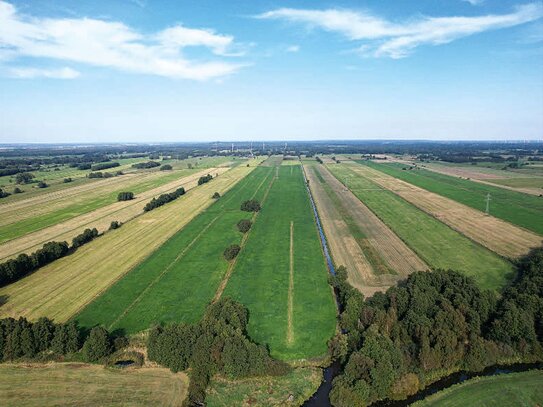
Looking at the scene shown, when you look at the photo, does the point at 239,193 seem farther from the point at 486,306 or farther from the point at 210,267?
the point at 486,306

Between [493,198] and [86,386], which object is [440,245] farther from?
[86,386]

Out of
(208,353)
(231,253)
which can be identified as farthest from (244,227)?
(208,353)

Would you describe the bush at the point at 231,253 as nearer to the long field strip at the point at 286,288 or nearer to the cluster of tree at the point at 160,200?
the long field strip at the point at 286,288

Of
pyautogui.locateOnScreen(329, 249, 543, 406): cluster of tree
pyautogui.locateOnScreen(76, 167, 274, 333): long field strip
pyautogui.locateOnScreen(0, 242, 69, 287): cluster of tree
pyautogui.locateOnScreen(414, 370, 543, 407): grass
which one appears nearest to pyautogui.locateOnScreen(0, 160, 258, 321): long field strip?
pyautogui.locateOnScreen(0, 242, 69, 287): cluster of tree

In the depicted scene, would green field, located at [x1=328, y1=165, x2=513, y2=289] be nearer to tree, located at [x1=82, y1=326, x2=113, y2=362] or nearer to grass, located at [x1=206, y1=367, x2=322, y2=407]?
grass, located at [x1=206, y1=367, x2=322, y2=407]

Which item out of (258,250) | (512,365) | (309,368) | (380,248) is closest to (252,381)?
(309,368)

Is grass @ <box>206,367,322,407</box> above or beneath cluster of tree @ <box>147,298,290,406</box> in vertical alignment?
beneath
